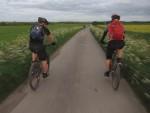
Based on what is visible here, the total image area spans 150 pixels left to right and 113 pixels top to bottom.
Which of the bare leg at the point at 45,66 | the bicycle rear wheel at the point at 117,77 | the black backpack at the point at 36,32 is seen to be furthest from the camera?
the bare leg at the point at 45,66

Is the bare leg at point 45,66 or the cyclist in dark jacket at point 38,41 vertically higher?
the cyclist in dark jacket at point 38,41

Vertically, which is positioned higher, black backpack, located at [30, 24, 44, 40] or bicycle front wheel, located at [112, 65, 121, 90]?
black backpack, located at [30, 24, 44, 40]

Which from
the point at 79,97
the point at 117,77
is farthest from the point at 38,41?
the point at 117,77

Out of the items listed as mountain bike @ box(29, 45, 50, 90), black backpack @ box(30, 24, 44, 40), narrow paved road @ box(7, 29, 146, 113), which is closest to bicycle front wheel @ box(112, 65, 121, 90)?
narrow paved road @ box(7, 29, 146, 113)

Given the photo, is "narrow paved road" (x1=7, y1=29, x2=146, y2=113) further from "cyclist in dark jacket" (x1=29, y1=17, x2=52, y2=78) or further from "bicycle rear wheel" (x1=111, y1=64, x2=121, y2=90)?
"cyclist in dark jacket" (x1=29, y1=17, x2=52, y2=78)

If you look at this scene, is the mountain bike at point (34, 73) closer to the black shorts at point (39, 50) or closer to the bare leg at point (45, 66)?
the black shorts at point (39, 50)

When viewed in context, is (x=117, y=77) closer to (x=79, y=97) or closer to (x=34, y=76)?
(x=79, y=97)

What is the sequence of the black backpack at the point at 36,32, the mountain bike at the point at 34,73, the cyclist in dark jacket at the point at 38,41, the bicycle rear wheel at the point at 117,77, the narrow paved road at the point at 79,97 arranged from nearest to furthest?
the narrow paved road at the point at 79,97
the mountain bike at the point at 34,73
the bicycle rear wheel at the point at 117,77
the black backpack at the point at 36,32
the cyclist in dark jacket at the point at 38,41

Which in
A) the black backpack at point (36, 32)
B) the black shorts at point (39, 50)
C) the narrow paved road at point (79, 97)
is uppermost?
the black backpack at point (36, 32)

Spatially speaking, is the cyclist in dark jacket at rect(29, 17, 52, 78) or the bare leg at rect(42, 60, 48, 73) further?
the bare leg at rect(42, 60, 48, 73)

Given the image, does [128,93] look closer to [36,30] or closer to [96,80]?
[96,80]

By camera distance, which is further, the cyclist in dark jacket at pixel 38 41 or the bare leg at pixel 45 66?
the bare leg at pixel 45 66

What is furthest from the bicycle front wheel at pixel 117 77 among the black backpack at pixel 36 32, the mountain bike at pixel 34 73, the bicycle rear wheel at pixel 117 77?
the black backpack at pixel 36 32

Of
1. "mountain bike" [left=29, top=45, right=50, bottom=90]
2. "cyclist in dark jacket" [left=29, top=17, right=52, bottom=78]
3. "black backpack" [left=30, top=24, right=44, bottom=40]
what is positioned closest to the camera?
"mountain bike" [left=29, top=45, right=50, bottom=90]
